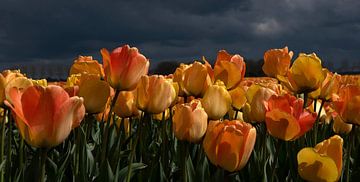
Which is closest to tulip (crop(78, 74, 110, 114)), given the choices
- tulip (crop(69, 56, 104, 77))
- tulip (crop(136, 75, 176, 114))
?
tulip (crop(136, 75, 176, 114))

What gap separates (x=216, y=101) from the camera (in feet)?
8.98

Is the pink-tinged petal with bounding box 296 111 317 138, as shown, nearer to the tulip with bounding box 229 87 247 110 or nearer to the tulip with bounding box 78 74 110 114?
the tulip with bounding box 78 74 110 114

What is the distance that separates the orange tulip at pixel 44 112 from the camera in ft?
5.64

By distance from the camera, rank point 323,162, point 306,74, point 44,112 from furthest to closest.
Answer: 1. point 306,74
2. point 323,162
3. point 44,112

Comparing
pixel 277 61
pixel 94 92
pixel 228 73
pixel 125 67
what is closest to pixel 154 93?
pixel 125 67

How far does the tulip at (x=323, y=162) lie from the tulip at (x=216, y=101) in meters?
0.61

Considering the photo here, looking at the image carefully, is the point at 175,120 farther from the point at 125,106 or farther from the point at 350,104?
the point at 350,104

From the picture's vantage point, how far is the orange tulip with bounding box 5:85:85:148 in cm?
172

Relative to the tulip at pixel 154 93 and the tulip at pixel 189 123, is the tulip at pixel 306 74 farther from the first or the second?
the tulip at pixel 189 123

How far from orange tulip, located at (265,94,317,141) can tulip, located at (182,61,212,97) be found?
2.53 feet

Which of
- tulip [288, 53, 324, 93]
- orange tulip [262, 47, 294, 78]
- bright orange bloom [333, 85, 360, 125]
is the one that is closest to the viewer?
bright orange bloom [333, 85, 360, 125]

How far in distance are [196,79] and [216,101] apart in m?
0.45

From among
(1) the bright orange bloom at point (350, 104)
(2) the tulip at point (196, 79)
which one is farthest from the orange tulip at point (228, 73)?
(1) the bright orange bloom at point (350, 104)

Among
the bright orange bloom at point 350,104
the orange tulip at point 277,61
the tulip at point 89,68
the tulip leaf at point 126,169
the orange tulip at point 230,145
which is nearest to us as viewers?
the orange tulip at point 230,145
